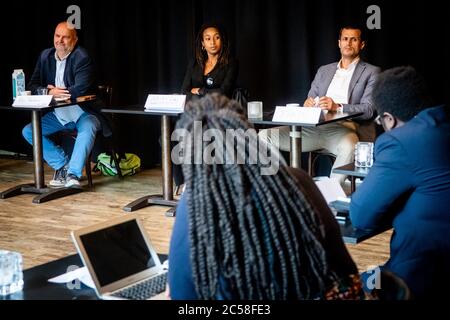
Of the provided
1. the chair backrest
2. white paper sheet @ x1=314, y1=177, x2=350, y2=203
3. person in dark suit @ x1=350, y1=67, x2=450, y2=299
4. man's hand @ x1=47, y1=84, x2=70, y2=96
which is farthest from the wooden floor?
person in dark suit @ x1=350, y1=67, x2=450, y2=299

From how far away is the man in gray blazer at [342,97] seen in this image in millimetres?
5156

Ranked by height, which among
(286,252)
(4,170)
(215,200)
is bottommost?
(4,170)

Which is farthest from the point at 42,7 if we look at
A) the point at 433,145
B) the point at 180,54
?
the point at 433,145

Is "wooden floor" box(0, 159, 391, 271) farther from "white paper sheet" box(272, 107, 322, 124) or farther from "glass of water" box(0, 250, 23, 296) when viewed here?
"glass of water" box(0, 250, 23, 296)

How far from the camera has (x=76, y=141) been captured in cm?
584

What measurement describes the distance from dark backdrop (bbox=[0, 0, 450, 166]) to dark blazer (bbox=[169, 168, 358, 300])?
4088 millimetres

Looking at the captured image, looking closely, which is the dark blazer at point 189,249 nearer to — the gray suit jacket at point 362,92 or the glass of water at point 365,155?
the glass of water at point 365,155

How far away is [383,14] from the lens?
5.66m

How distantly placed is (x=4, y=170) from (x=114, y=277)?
206 inches

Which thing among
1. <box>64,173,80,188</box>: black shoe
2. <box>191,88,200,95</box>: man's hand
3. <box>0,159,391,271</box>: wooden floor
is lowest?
<box>0,159,391,271</box>: wooden floor

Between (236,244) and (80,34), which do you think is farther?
(80,34)

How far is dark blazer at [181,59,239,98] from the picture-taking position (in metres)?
5.58
